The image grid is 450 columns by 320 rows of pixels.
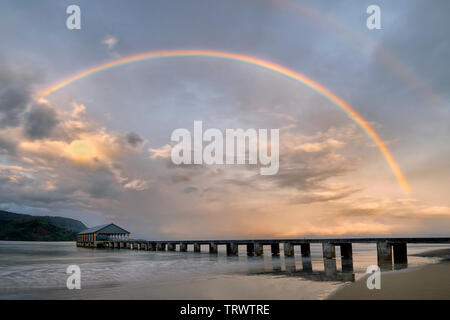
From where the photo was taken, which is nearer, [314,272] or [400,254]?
[314,272]

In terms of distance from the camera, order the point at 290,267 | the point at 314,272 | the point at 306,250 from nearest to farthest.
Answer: the point at 314,272
the point at 290,267
the point at 306,250

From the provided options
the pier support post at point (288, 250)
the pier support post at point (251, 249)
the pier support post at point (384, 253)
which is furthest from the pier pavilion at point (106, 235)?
the pier support post at point (384, 253)

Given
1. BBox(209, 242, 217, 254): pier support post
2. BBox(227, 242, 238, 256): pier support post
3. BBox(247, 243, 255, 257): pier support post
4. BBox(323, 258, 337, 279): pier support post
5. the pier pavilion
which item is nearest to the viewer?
BBox(323, 258, 337, 279): pier support post

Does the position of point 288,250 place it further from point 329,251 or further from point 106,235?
point 106,235

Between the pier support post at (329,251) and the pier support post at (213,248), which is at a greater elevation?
the pier support post at (329,251)

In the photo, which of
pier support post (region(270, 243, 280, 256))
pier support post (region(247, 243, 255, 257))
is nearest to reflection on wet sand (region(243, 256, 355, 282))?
pier support post (region(270, 243, 280, 256))

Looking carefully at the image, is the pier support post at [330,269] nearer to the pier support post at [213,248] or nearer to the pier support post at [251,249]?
the pier support post at [251,249]

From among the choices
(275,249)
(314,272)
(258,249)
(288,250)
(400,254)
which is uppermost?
(400,254)

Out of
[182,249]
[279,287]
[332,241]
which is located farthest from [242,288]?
[182,249]

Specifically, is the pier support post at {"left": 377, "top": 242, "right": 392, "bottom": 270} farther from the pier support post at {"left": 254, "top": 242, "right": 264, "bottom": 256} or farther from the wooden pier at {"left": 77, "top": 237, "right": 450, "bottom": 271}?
the pier support post at {"left": 254, "top": 242, "right": 264, "bottom": 256}

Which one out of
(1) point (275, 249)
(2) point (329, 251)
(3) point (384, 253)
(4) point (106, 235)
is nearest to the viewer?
(3) point (384, 253)

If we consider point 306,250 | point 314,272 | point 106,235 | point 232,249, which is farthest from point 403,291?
point 106,235
